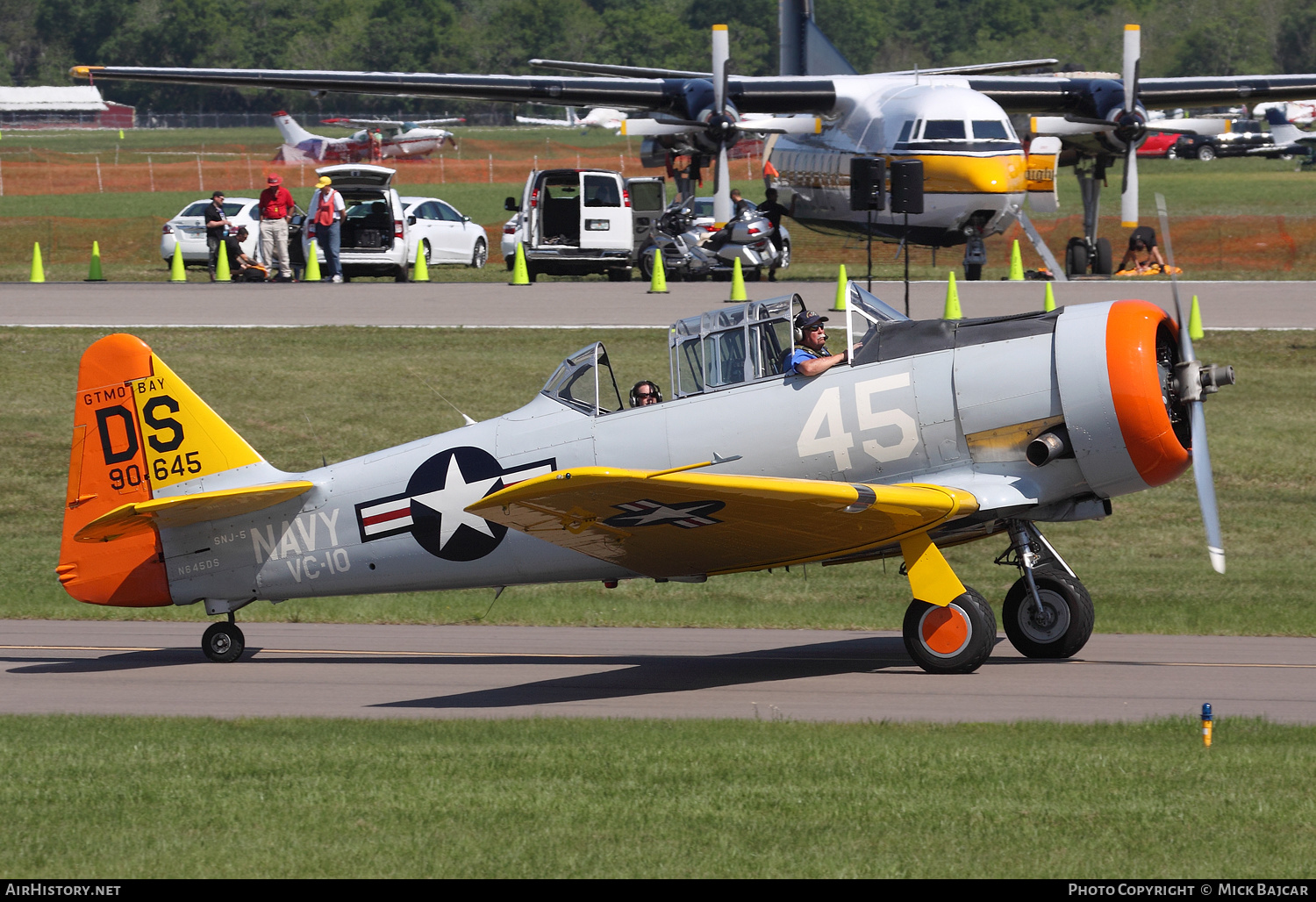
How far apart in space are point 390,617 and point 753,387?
4.79 m

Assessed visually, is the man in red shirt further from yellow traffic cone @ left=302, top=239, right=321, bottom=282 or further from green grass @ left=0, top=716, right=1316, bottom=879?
green grass @ left=0, top=716, right=1316, bottom=879

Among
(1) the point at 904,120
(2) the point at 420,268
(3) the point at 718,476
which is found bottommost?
(2) the point at 420,268

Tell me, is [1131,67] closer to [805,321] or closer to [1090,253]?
[1090,253]

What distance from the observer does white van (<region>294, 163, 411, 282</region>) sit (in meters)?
32.7

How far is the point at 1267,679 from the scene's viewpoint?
34.2ft

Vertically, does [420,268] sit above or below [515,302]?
above

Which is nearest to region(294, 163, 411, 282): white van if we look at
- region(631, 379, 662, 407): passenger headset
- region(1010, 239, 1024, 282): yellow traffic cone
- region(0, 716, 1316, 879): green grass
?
region(1010, 239, 1024, 282): yellow traffic cone

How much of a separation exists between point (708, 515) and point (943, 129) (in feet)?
71.8

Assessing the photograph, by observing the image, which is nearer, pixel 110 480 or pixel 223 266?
pixel 110 480

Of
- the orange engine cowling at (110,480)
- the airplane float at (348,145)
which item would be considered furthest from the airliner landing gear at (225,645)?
the airplane float at (348,145)

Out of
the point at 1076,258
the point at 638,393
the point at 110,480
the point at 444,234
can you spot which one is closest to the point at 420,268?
the point at 444,234

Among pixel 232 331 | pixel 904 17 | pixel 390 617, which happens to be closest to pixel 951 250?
pixel 232 331

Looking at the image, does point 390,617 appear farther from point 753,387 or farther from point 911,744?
point 911,744

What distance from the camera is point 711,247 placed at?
32.9 meters
